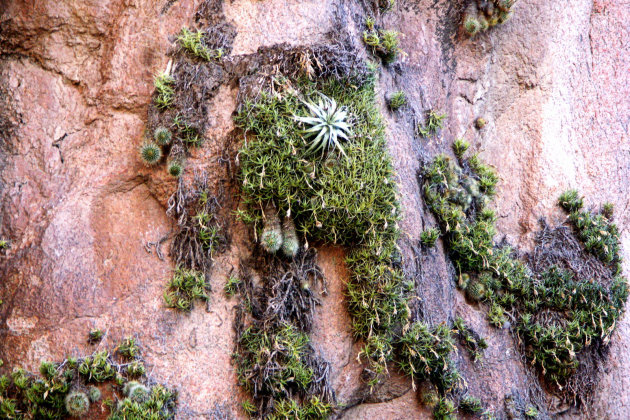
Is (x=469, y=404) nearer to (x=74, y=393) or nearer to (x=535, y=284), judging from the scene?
(x=535, y=284)

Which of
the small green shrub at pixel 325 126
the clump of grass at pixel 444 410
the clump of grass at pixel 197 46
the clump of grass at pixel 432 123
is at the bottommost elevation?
the clump of grass at pixel 444 410

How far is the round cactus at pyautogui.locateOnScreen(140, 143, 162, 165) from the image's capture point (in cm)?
493

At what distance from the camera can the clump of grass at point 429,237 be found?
543 cm

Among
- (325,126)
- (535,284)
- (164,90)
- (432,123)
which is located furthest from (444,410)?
(164,90)

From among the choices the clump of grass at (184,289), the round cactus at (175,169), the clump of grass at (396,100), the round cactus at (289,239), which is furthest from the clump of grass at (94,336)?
the clump of grass at (396,100)

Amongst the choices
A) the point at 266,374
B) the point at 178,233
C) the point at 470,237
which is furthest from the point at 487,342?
the point at 178,233

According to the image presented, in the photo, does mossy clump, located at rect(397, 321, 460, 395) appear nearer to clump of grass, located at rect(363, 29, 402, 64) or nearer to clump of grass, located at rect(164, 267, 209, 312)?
clump of grass, located at rect(164, 267, 209, 312)

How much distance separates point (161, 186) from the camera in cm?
510

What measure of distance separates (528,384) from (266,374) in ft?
9.35

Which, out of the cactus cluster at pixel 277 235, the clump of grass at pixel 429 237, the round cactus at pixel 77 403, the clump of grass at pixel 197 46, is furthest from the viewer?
the clump of grass at pixel 429 237

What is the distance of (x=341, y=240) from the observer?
510 centimetres

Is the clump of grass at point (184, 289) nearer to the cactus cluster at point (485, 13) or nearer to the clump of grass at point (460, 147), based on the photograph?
the clump of grass at point (460, 147)

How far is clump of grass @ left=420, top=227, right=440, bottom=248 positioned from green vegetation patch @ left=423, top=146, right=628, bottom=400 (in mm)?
291

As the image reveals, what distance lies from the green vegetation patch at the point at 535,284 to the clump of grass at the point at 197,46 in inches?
94.4
